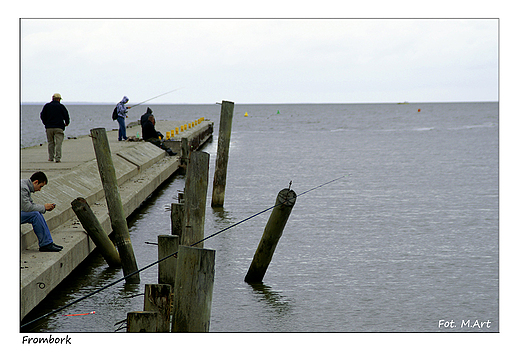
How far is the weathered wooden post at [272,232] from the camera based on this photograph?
785 cm

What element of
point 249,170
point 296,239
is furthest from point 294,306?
point 249,170

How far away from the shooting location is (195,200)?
28.8 feet

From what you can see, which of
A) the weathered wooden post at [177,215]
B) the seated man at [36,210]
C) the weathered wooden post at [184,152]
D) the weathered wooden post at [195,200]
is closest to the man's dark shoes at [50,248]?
the seated man at [36,210]

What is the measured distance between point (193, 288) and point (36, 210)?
317 cm

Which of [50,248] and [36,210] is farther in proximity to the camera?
[50,248]

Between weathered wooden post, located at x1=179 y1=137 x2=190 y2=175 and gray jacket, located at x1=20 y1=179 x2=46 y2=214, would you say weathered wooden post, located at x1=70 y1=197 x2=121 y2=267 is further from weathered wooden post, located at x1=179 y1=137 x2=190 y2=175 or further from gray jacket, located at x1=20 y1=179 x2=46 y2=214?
weathered wooden post, located at x1=179 y1=137 x2=190 y2=175

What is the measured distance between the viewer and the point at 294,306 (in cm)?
810

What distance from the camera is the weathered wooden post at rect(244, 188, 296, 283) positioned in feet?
25.8

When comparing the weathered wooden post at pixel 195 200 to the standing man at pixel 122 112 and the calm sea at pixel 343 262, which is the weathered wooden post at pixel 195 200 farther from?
the standing man at pixel 122 112

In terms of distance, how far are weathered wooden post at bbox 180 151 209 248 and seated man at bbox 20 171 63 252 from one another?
5.91ft

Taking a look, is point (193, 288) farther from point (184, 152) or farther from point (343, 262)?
point (184, 152)

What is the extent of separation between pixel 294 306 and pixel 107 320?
8.11 ft

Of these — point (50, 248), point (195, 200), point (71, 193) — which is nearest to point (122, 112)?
point (71, 193)
